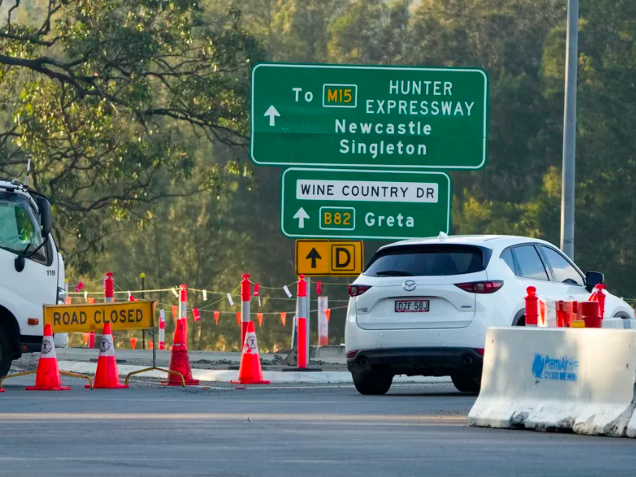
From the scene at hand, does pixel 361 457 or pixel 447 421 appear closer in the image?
pixel 361 457

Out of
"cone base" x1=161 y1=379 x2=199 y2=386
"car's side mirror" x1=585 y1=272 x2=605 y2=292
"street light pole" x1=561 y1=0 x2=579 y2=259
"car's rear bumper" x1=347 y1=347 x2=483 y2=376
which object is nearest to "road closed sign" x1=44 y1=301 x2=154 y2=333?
"cone base" x1=161 y1=379 x2=199 y2=386

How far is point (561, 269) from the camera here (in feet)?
57.5

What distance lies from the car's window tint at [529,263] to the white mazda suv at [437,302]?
0.01 metres

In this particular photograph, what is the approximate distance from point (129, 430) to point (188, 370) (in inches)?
287

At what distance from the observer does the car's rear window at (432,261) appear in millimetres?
16250

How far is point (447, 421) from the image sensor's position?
13180mm

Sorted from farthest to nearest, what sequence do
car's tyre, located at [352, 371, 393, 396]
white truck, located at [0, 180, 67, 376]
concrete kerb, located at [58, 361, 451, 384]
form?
concrete kerb, located at [58, 361, 451, 384] → white truck, located at [0, 180, 67, 376] → car's tyre, located at [352, 371, 393, 396]

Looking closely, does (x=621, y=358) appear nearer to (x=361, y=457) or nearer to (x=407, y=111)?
(x=361, y=457)

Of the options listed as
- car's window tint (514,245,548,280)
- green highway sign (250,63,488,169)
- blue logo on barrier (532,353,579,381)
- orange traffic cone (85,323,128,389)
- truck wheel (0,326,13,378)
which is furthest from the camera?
green highway sign (250,63,488,169)

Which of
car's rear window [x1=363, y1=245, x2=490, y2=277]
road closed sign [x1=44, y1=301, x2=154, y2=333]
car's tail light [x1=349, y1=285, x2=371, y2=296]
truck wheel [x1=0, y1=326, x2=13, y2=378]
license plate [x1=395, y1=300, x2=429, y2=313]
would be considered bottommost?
truck wheel [x1=0, y1=326, x2=13, y2=378]

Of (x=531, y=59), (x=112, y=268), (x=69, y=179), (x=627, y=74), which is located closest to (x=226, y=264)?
(x=112, y=268)

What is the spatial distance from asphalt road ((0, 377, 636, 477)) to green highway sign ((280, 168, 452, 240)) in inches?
239

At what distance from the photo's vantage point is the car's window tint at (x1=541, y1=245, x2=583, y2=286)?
683 inches

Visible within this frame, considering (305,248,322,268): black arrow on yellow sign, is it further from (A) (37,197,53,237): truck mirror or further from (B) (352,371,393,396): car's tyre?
(B) (352,371,393,396): car's tyre
